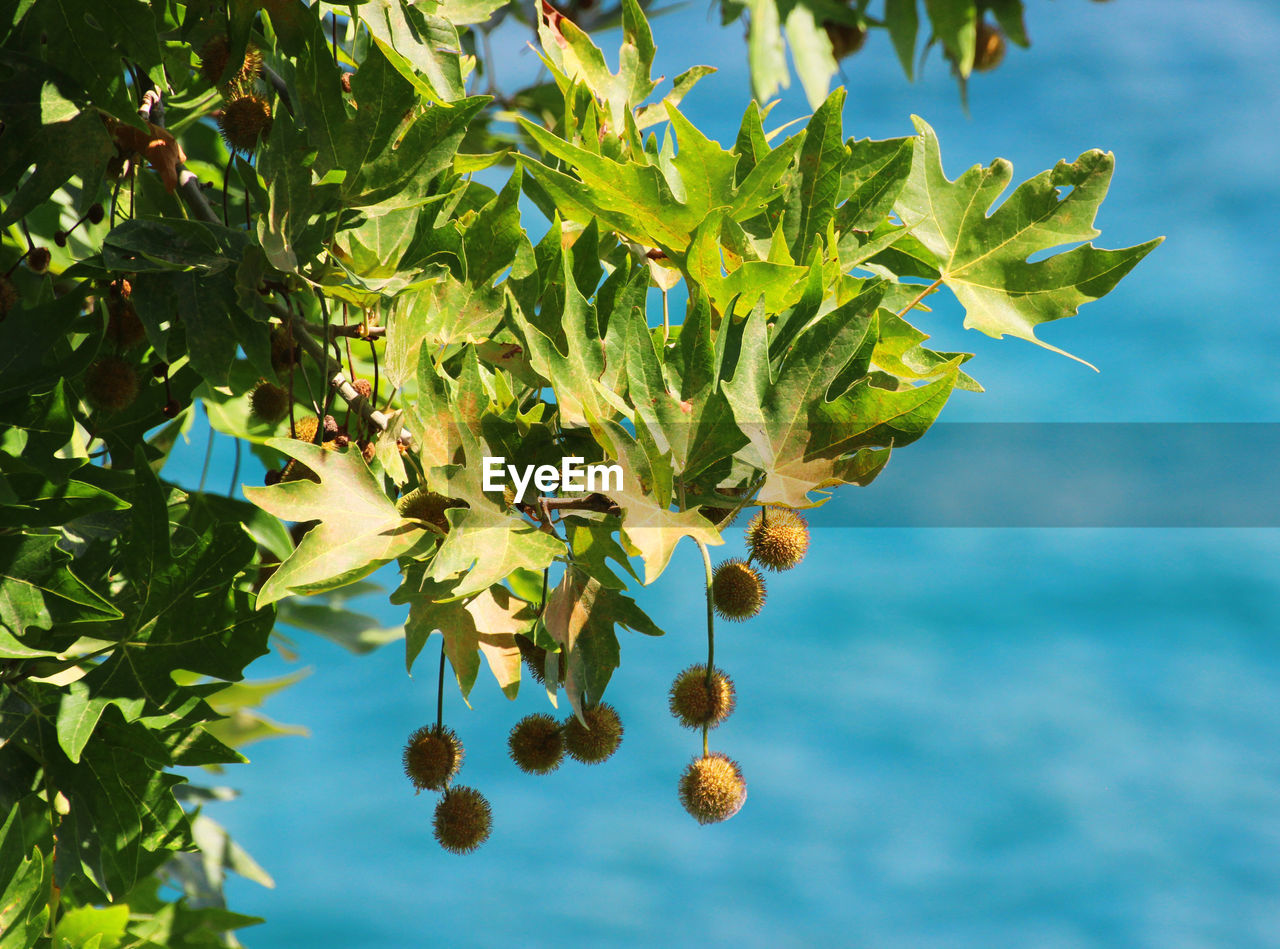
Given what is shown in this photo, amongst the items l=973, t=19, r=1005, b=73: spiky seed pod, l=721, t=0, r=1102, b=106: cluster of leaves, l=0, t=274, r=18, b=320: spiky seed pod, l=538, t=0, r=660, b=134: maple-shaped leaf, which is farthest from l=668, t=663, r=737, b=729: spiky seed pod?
l=973, t=19, r=1005, b=73: spiky seed pod

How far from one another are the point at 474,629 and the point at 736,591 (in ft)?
0.91

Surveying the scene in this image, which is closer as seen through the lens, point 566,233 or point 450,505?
point 450,505

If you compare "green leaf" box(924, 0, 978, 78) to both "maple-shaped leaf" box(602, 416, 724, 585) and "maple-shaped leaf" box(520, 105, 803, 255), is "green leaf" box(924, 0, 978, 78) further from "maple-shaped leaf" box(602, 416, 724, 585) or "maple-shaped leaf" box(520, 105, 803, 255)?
"maple-shaped leaf" box(602, 416, 724, 585)

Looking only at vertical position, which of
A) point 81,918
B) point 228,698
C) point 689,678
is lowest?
point 81,918

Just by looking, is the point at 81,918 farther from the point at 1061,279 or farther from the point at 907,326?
the point at 1061,279

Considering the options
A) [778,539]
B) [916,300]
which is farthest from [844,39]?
[778,539]

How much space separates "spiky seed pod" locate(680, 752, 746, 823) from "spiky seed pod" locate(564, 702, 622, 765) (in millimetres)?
94

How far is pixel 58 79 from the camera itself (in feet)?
4.40


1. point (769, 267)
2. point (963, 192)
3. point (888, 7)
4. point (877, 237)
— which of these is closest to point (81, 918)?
point (769, 267)

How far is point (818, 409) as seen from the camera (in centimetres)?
107

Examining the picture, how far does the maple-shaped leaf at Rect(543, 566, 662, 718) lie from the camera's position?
1227 mm

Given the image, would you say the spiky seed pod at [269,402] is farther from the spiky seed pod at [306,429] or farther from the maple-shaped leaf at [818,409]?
the maple-shaped leaf at [818,409]

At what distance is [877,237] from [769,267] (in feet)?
0.94

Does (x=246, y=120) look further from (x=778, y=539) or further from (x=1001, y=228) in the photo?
(x=1001, y=228)
